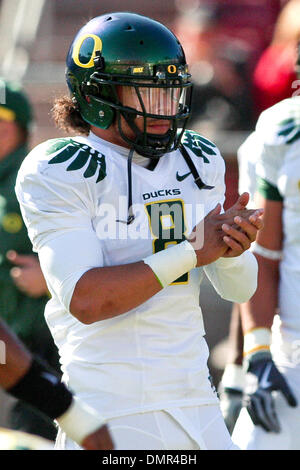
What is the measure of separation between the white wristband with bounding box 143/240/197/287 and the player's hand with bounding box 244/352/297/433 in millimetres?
836

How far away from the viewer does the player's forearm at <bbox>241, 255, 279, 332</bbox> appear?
11.7 ft

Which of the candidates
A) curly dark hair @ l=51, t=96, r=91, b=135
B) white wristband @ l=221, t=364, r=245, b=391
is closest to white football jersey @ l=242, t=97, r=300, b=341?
white wristband @ l=221, t=364, r=245, b=391

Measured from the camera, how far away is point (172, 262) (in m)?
2.66

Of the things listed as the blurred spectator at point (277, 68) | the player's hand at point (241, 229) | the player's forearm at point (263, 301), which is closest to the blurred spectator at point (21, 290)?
the player's forearm at point (263, 301)

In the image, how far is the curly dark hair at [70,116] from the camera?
10.3ft

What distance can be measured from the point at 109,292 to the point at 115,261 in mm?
181

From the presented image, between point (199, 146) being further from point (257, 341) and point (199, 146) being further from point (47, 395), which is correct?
point (47, 395)

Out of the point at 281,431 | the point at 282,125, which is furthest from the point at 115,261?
the point at 282,125

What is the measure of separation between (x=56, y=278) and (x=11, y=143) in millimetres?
2137

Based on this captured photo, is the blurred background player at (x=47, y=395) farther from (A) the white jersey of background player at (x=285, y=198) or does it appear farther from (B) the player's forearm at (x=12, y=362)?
(A) the white jersey of background player at (x=285, y=198)

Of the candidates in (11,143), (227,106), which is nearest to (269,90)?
(227,106)

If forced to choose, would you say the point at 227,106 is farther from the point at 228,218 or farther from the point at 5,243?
the point at 228,218

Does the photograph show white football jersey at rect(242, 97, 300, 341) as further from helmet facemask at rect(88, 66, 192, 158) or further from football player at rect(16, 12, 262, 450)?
helmet facemask at rect(88, 66, 192, 158)

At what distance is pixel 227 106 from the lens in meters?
6.23
